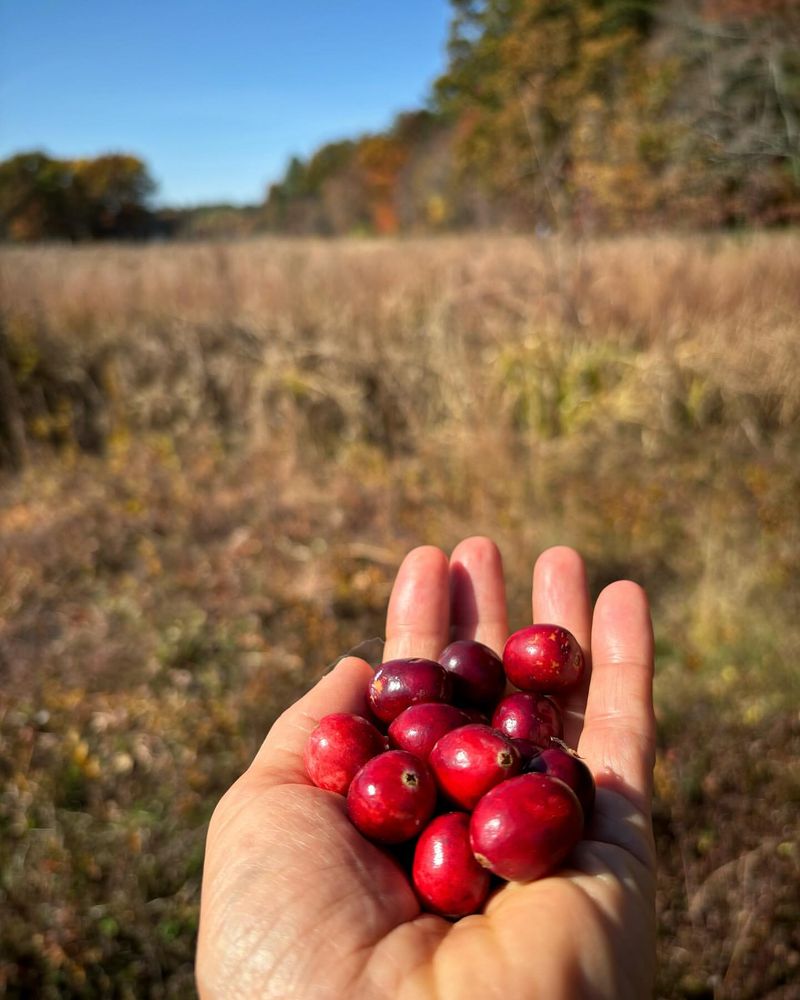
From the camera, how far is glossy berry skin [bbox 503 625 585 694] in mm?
2070

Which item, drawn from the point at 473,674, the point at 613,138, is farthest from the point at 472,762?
the point at 613,138

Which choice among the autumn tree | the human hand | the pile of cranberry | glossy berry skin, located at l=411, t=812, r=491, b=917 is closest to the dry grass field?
the autumn tree

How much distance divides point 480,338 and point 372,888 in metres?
5.51

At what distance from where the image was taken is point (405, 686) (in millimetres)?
1959

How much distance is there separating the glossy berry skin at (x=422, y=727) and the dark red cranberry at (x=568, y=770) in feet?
0.75

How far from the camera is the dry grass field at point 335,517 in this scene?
283 cm

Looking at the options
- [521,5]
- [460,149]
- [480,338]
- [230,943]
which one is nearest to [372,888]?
[230,943]

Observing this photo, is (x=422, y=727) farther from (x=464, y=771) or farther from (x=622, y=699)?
(x=622, y=699)

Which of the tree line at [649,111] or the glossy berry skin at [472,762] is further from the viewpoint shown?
the tree line at [649,111]

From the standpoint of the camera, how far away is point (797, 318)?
6.30 m

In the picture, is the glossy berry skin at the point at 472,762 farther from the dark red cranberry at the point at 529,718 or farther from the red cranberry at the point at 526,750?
the dark red cranberry at the point at 529,718

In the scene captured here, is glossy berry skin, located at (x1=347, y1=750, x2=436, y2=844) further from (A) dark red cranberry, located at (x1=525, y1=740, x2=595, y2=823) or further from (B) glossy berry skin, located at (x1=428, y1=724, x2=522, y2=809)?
(A) dark red cranberry, located at (x1=525, y1=740, x2=595, y2=823)

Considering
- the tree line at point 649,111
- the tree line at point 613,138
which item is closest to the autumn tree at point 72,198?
the tree line at point 613,138

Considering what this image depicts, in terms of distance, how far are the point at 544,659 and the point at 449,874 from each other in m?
0.67
